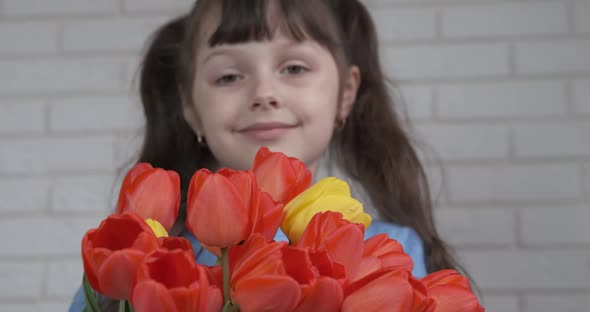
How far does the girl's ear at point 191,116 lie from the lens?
1.04 meters

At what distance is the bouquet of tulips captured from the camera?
0.78ft

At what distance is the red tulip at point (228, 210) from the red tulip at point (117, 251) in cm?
2

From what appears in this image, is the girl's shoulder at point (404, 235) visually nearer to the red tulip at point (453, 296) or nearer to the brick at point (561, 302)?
the brick at point (561, 302)

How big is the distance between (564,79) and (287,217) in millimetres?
1120

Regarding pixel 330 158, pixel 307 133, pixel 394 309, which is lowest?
pixel 330 158

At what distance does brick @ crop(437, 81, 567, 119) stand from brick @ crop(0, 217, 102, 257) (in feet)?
2.25

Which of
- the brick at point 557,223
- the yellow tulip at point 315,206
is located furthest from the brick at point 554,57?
the yellow tulip at point 315,206

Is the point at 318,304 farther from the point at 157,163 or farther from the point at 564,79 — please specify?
the point at 564,79

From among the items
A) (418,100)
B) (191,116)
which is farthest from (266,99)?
(418,100)

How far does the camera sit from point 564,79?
129 centimetres

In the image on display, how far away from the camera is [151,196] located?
29cm

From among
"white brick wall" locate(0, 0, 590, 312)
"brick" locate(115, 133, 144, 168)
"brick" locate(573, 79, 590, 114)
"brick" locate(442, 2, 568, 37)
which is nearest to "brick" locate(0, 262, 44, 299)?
"white brick wall" locate(0, 0, 590, 312)

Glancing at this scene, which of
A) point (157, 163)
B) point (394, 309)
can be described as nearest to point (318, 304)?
point (394, 309)

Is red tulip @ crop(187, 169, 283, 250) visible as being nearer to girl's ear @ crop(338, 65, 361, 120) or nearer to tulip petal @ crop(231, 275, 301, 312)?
tulip petal @ crop(231, 275, 301, 312)
